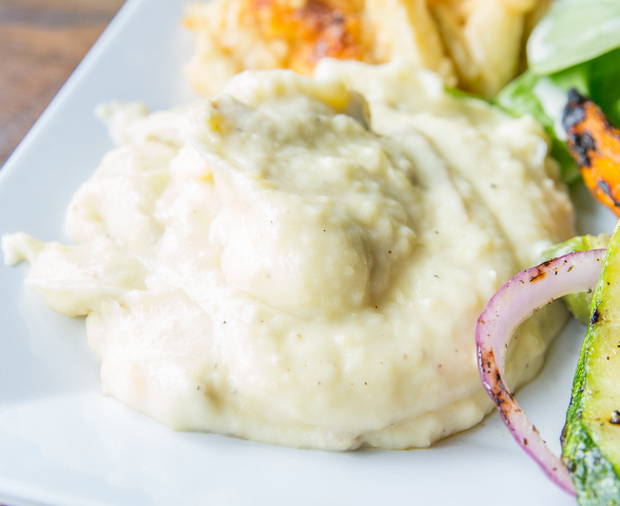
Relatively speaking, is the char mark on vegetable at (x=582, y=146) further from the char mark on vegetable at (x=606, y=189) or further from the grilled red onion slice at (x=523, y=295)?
the grilled red onion slice at (x=523, y=295)

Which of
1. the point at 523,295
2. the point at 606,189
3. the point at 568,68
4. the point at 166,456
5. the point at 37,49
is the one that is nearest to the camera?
the point at 166,456

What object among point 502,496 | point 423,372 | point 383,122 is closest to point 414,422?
point 423,372

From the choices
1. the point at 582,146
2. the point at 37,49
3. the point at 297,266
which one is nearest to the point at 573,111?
the point at 582,146

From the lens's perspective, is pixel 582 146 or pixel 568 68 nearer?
pixel 582 146

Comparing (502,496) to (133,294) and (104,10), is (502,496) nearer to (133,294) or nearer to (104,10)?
(133,294)

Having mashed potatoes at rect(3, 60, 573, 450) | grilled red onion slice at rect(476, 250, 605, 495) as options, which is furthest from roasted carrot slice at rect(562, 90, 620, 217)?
grilled red onion slice at rect(476, 250, 605, 495)

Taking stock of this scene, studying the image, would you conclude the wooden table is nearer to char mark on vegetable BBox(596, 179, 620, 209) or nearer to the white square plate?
the white square plate

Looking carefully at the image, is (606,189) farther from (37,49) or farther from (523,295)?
(37,49)
